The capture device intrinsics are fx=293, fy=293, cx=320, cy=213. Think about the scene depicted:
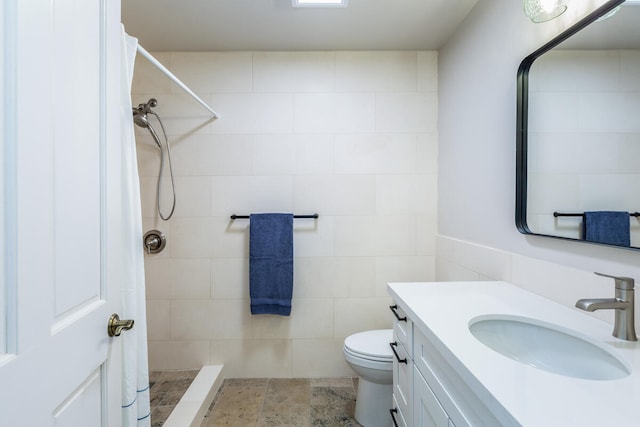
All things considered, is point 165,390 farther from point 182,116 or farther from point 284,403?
point 182,116

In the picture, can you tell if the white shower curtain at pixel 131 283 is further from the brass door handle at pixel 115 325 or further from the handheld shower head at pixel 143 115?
the handheld shower head at pixel 143 115

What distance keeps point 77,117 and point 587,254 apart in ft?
5.02

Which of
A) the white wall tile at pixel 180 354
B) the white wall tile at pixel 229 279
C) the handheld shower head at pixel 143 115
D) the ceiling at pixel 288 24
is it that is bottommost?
the white wall tile at pixel 180 354

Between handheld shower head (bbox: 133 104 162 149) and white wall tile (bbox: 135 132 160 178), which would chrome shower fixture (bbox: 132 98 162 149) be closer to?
handheld shower head (bbox: 133 104 162 149)

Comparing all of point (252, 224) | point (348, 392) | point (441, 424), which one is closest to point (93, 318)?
point (441, 424)

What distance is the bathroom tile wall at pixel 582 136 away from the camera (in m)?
0.85

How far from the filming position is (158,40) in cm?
187

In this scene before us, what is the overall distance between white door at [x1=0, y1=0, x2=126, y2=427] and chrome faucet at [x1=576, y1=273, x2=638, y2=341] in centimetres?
123

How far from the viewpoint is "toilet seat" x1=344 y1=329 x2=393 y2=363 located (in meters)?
1.49

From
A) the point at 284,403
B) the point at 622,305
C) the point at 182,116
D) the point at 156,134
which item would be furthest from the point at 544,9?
the point at 284,403

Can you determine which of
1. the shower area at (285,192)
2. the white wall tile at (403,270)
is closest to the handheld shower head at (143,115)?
the shower area at (285,192)

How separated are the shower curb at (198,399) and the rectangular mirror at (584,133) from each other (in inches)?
73.9

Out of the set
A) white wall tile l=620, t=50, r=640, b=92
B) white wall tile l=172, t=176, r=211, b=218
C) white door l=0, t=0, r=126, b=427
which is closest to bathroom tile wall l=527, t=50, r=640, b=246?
white wall tile l=620, t=50, r=640, b=92

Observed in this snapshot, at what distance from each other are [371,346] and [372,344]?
0.02m
